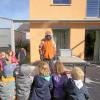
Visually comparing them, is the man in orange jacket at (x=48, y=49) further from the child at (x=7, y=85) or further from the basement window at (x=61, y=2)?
the basement window at (x=61, y=2)

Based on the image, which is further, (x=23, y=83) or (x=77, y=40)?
(x=77, y=40)

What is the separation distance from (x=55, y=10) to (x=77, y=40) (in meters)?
2.00

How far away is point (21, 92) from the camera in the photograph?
20.1 feet

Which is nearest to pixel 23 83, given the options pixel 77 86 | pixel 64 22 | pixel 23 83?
pixel 23 83

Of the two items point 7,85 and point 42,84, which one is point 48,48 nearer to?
point 7,85

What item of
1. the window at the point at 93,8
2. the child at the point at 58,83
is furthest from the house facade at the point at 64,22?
the child at the point at 58,83

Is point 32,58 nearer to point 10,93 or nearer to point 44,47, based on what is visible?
point 44,47

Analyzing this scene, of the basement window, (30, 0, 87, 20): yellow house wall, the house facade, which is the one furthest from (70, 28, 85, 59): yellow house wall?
the basement window

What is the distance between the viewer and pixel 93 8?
53.7ft

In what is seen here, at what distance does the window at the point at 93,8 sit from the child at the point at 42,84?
35.9 feet

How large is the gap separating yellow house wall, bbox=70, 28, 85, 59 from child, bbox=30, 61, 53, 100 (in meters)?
10.2

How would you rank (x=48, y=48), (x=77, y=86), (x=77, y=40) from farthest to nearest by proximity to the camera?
1. (x=77, y=40)
2. (x=48, y=48)
3. (x=77, y=86)

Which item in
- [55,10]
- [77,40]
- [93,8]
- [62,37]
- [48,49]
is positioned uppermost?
[93,8]

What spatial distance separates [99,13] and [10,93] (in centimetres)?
1106
